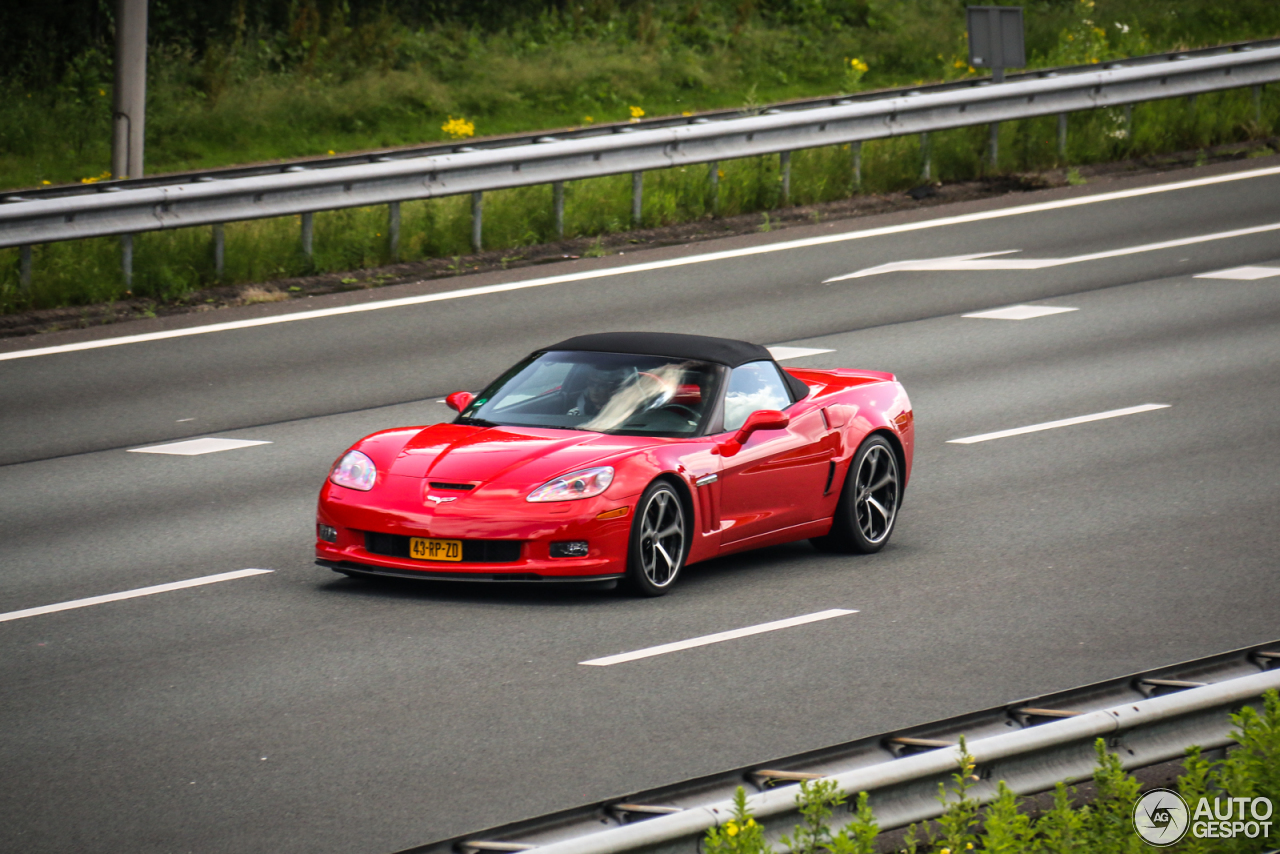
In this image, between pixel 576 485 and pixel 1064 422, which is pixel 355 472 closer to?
pixel 576 485

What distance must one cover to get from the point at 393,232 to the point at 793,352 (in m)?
5.23

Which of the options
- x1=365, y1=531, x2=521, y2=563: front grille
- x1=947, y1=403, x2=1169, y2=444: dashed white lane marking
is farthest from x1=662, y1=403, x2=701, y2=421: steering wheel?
x1=947, y1=403, x2=1169, y2=444: dashed white lane marking

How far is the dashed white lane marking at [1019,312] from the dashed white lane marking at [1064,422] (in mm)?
2993

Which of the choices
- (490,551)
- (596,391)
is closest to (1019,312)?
(596,391)

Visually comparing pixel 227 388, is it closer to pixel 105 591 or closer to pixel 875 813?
pixel 105 591

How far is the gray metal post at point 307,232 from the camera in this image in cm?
1875

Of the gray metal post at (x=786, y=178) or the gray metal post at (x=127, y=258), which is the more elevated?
the gray metal post at (x=786, y=178)

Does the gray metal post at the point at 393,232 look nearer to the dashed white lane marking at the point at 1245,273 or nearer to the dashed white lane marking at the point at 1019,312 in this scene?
the dashed white lane marking at the point at 1019,312

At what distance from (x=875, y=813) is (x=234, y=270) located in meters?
13.6

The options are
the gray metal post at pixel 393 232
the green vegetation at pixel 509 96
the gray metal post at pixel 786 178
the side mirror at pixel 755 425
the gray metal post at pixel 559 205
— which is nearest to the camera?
the side mirror at pixel 755 425

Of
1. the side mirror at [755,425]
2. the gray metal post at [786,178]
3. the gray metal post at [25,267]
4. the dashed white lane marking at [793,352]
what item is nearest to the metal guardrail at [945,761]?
the side mirror at [755,425]

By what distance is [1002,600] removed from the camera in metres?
9.73

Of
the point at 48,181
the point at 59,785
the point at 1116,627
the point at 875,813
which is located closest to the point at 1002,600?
the point at 1116,627

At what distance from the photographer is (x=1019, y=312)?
17469mm
